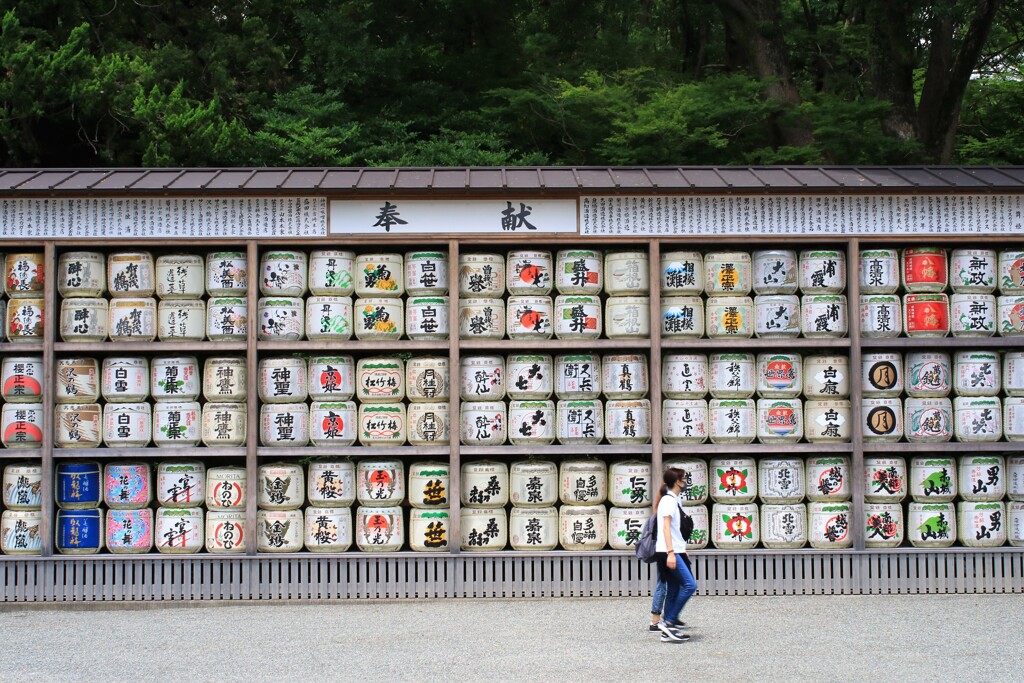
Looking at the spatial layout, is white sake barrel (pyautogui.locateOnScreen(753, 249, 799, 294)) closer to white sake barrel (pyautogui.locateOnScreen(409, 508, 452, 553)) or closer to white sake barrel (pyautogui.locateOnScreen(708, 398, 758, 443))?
white sake barrel (pyautogui.locateOnScreen(708, 398, 758, 443))

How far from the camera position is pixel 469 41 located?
21.1 metres

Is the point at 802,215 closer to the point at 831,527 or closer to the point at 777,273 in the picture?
the point at 777,273

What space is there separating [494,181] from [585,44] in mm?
13198

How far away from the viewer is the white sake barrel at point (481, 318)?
8.60 m

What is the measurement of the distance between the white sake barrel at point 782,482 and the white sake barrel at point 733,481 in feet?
0.32

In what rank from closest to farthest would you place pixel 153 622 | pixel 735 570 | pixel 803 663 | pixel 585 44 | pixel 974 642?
pixel 803 663 < pixel 974 642 < pixel 153 622 < pixel 735 570 < pixel 585 44

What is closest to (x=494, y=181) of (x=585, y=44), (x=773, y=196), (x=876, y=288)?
(x=773, y=196)

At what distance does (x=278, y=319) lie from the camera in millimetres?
8523

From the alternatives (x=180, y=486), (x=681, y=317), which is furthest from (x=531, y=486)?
(x=180, y=486)

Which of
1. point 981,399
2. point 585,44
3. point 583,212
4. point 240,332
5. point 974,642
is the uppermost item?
point 585,44

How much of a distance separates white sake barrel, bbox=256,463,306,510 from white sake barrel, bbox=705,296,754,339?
12.9 feet

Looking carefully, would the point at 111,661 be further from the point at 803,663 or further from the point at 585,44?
the point at 585,44

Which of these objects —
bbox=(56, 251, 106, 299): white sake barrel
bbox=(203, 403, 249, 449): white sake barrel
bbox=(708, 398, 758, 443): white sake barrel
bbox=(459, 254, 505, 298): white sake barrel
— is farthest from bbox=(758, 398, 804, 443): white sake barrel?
bbox=(56, 251, 106, 299): white sake barrel

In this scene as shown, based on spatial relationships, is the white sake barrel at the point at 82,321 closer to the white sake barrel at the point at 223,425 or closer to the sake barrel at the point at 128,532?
the white sake barrel at the point at 223,425
